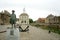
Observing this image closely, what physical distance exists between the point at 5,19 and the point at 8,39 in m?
99.1

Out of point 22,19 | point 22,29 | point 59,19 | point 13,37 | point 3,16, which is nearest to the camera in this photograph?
point 13,37

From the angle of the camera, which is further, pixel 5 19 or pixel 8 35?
pixel 5 19

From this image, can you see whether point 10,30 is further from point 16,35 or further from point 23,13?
point 23,13

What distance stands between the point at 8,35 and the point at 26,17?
143 metres

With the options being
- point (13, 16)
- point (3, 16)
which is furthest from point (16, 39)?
point (3, 16)

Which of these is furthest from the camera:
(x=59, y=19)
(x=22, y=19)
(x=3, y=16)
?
(x=22, y=19)

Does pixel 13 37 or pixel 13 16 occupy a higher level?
pixel 13 16

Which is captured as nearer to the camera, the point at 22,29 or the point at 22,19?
the point at 22,29

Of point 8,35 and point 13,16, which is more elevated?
point 13,16

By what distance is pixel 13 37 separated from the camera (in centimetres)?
1684

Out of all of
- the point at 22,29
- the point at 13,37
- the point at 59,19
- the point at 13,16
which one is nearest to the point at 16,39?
the point at 13,37

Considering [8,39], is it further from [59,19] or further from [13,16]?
[59,19]

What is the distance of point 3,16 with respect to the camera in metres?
115

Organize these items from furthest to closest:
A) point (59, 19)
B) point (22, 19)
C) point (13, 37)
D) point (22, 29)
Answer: point (22, 19) → point (59, 19) → point (22, 29) → point (13, 37)
